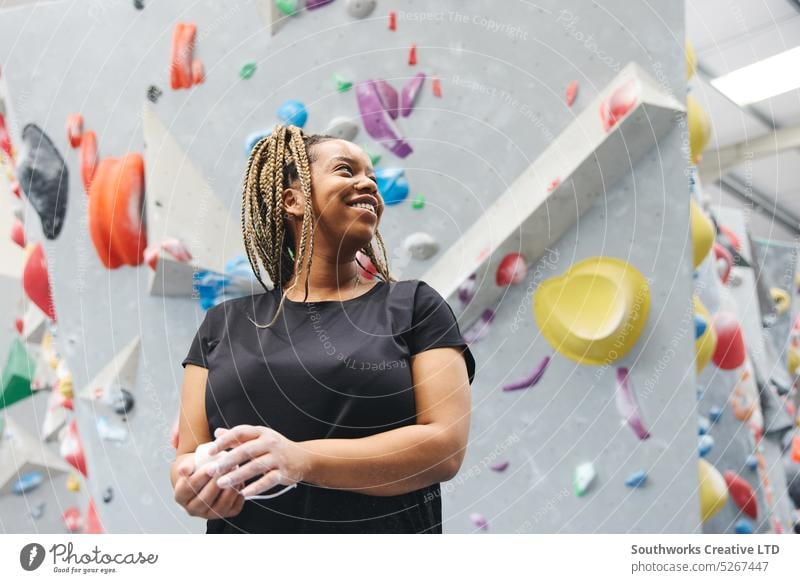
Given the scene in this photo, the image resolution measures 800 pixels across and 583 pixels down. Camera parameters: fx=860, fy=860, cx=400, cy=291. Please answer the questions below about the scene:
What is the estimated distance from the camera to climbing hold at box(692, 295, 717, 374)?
93cm

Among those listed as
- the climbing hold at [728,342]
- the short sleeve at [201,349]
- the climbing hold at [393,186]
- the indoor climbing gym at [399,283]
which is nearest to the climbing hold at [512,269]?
the indoor climbing gym at [399,283]

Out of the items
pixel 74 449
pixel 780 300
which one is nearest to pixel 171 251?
pixel 74 449

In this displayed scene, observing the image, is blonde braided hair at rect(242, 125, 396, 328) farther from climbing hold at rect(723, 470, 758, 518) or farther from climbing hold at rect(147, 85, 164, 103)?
climbing hold at rect(723, 470, 758, 518)

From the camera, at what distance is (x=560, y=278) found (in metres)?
0.94

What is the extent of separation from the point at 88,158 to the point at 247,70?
24 cm

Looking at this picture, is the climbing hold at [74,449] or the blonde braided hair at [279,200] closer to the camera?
the blonde braided hair at [279,200]

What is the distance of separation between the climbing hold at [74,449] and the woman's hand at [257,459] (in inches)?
22.5

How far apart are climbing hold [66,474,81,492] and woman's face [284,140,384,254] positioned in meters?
0.64

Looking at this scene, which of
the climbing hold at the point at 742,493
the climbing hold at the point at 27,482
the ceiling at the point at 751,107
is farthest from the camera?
the climbing hold at the point at 27,482

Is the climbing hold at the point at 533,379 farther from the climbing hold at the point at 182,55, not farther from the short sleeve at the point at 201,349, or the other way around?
the climbing hold at the point at 182,55

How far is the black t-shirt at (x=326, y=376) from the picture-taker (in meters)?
0.63

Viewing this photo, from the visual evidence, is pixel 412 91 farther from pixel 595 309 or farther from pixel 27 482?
pixel 27 482

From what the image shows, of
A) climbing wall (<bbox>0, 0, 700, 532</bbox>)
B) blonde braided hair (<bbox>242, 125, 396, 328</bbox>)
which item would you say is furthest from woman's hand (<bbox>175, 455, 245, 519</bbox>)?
climbing wall (<bbox>0, 0, 700, 532</bbox>)

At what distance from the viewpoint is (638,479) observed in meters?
0.91
